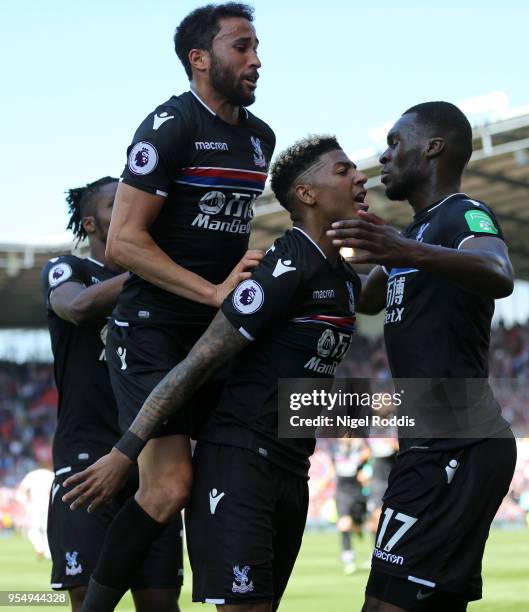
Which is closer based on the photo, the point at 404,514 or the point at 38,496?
the point at 404,514

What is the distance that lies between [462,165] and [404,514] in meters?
1.57

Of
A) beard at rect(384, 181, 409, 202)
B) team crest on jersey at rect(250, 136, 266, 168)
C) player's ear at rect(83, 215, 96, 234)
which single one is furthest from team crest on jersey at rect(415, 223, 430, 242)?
player's ear at rect(83, 215, 96, 234)

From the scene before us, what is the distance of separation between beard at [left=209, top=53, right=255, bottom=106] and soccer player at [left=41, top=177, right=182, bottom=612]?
1368mm

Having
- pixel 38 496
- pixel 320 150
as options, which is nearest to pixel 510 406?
pixel 38 496

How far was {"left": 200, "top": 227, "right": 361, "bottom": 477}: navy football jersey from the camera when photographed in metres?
4.85

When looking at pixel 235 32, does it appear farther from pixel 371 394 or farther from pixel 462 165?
pixel 371 394

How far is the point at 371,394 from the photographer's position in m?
5.51

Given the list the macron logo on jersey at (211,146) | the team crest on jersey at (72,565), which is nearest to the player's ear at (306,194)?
the macron logo on jersey at (211,146)

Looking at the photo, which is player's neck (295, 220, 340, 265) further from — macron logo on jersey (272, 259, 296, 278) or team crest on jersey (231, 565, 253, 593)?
team crest on jersey (231, 565, 253, 593)

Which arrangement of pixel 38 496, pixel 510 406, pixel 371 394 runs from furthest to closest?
pixel 510 406 < pixel 38 496 < pixel 371 394

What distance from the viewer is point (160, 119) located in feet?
16.5

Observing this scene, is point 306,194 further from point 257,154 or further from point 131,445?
point 131,445

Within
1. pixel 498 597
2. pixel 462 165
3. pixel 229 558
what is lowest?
pixel 498 597

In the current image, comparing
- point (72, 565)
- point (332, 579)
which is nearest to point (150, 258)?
point (72, 565)
